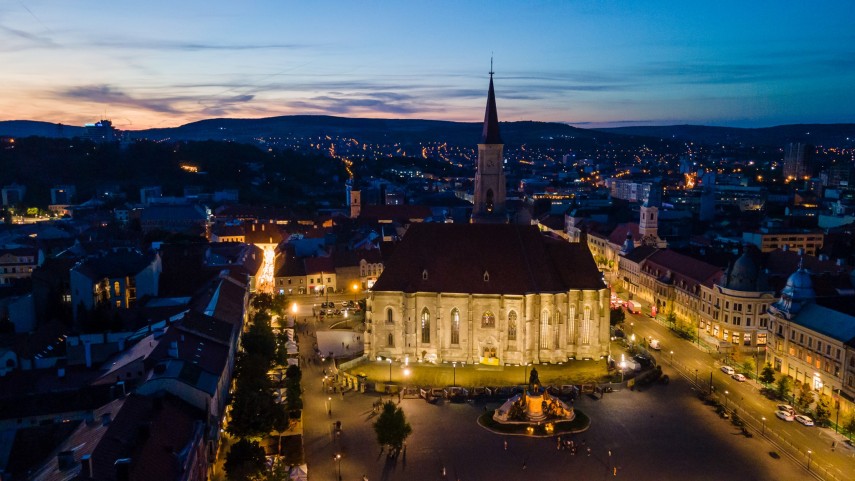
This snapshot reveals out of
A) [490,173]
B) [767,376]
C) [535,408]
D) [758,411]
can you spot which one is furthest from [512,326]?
[490,173]

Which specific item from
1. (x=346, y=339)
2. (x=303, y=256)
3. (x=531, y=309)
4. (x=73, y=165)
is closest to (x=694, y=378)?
(x=531, y=309)

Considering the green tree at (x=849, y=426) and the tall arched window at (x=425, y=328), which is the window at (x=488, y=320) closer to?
the tall arched window at (x=425, y=328)

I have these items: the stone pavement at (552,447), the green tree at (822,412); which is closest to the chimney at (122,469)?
the stone pavement at (552,447)

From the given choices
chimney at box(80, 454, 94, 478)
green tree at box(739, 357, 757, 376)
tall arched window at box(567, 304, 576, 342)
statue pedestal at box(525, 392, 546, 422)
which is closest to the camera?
chimney at box(80, 454, 94, 478)

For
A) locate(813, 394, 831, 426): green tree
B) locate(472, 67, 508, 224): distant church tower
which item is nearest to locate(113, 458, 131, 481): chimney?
locate(813, 394, 831, 426): green tree

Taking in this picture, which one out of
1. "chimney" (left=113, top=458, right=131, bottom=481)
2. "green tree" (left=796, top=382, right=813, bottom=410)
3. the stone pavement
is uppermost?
"chimney" (left=113, top=458, right=131, bottom=481)

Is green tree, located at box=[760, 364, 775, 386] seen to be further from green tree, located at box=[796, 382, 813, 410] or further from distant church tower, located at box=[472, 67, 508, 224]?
distant church tower, located at box=[472, 67, 508, 224]
